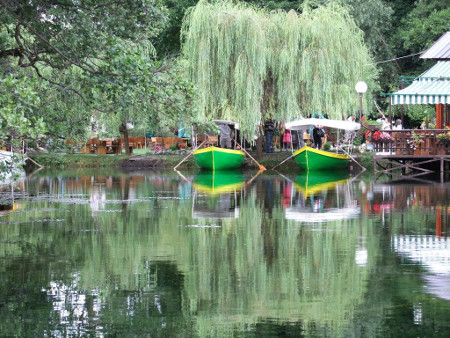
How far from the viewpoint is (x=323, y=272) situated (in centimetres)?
1091

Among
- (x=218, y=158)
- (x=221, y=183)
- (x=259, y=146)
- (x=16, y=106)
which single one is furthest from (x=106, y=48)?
(x=259, y=146)

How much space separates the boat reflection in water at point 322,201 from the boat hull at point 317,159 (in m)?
5.35

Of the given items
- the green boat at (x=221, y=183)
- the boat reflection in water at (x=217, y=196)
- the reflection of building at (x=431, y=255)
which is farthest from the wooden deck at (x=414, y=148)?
the reflection of building at (x=431, y=255)

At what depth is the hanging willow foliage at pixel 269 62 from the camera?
3944cm

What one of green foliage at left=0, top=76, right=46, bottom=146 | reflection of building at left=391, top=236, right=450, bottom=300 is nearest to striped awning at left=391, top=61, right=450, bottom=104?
reflection of building at left=391, top=236, right=450, bottom=300

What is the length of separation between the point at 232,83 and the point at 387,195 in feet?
56.2

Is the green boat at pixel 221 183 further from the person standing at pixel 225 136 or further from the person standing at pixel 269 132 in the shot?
the person standing at pixel 269 132

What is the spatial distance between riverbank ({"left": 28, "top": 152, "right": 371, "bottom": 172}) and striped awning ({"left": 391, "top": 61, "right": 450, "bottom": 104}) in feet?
25.1

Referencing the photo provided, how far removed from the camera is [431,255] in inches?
484

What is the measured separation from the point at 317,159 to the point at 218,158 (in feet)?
14.8

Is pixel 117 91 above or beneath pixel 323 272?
above

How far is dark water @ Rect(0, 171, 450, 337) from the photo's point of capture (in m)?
8.30

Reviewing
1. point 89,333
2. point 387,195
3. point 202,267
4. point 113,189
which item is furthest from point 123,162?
point 89,333

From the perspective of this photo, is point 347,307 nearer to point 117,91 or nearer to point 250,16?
point 117,91
